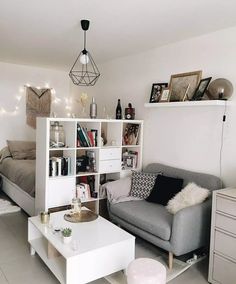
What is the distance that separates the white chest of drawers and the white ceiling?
159cm

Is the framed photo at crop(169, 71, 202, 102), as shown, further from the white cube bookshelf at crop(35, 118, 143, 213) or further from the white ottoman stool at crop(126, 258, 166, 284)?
the white ottoman stool at crop(126, 258, 166, 284)

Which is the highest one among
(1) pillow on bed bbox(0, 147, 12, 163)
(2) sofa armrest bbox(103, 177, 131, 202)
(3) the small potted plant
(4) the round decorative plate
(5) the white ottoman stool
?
(1) pillow on bed bbox(0, 147, 12, 163)

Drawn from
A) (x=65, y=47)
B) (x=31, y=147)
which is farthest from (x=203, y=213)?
(x=31, y=147)

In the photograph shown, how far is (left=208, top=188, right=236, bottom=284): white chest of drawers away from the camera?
209cm

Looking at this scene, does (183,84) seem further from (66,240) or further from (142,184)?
(66,240)

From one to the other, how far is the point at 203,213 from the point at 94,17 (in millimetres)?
2101

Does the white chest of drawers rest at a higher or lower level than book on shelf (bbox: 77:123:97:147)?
lower

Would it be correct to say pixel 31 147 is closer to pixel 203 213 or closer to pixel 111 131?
pixel 111 131

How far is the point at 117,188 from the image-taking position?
323 cm

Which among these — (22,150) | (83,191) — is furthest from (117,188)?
(22,150)

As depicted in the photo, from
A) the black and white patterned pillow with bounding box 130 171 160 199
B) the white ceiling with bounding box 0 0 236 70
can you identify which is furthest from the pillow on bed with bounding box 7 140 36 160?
the black and white patterned pillow with bounding box 130 171 160 199

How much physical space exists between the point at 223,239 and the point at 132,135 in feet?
6.32

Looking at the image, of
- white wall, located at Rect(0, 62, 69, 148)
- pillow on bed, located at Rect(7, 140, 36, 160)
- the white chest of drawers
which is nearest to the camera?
the white chest of drawers

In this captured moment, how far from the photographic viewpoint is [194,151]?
3.06 m
